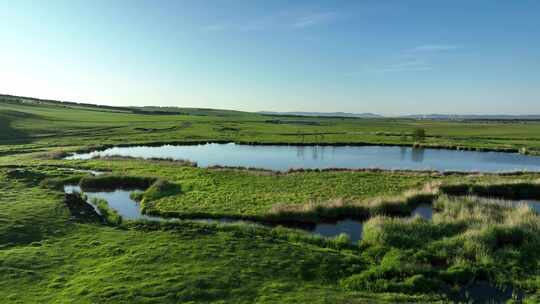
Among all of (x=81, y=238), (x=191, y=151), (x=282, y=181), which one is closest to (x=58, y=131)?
(x=191, y=151)

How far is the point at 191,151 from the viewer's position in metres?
73.6

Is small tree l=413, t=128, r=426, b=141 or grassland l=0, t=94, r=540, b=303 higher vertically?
small tree l=413, t=128, r=426, b=141

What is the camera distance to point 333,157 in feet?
213

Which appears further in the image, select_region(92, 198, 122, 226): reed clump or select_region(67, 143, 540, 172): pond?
select_region(67, 143, 540, 172): pond

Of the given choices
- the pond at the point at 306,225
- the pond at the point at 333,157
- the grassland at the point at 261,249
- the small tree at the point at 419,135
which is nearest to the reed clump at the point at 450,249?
the grassland at the point at 261,249

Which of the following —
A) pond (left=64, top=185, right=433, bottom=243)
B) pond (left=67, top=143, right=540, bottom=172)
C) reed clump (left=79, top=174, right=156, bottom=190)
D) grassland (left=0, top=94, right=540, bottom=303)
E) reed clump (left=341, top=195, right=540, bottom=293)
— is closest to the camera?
grassland (left=0, top=94, right=540, bottom=303)

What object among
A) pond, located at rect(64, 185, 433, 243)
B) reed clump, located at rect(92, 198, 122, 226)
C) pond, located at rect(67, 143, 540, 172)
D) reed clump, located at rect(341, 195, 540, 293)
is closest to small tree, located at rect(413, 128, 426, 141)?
pond, located at rect(67, 143, 540, 172)

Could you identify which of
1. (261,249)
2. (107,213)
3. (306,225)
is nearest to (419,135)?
(306,225)

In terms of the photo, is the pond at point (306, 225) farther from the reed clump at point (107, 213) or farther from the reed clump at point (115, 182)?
the reed clump at point (115, 182)

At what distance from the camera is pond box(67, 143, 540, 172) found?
180ft

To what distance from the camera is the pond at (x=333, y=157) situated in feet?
180

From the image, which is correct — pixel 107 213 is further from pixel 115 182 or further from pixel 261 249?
pixel 261 249

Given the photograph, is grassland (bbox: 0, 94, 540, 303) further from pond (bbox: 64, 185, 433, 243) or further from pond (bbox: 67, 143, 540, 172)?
pond (bbox: 67, 143, 540, 172)

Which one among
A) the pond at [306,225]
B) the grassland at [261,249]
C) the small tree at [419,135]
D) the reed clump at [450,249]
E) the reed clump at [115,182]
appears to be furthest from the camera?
the small tree at [419,135]
